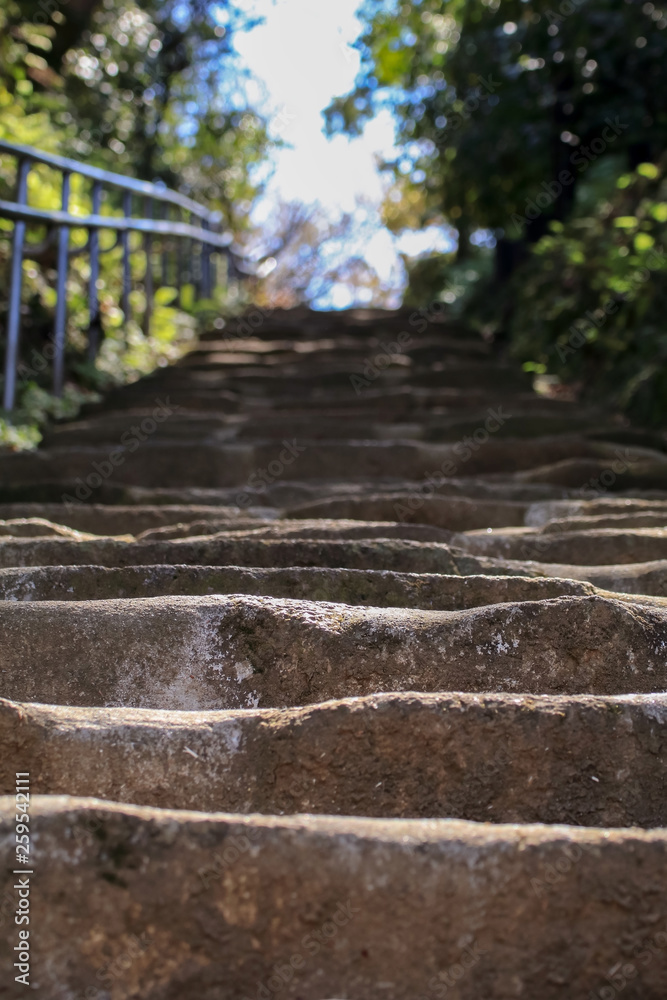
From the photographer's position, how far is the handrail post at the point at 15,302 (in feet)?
13.4

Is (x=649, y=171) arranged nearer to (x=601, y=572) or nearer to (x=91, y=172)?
(x=91, y=172)

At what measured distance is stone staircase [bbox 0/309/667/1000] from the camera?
1030mm

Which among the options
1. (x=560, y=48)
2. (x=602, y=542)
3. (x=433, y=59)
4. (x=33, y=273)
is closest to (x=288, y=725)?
(x=602, y=542)

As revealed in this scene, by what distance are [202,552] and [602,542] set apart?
3.31ft

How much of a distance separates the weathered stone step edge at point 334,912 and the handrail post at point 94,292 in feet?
14.8

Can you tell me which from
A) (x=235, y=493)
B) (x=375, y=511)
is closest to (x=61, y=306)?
(x=235, y=493)

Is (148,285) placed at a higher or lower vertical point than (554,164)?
lower

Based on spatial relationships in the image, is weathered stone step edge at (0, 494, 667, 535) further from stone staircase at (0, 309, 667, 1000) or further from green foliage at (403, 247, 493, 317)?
green foliage at (403, 247, 493, 317)

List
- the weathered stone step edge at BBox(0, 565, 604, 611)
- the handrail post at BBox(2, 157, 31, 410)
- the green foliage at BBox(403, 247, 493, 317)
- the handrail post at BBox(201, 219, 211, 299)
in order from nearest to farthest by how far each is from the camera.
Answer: the weathered stone step edge at BBox(0, 565, 604, 611)
the handrail post at BBox(2, 157, 31, 410)
the handrail post at BBox(201, 219, 211, 299)
the green foliage at BBox(403, 247, 493, 317)

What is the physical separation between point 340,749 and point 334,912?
0.93 ft

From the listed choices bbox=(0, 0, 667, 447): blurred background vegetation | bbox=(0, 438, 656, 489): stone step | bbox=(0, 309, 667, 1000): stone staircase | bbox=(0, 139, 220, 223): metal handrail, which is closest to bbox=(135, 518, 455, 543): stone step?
bbox=(0, 309, 667, 1000): stone staircase

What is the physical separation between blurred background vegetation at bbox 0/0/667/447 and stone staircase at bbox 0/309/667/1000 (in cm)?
211

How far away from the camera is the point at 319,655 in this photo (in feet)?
5.19

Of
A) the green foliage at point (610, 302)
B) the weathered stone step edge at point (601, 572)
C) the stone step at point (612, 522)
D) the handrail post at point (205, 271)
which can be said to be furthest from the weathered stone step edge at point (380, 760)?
the handrail post at point (205, 271)
